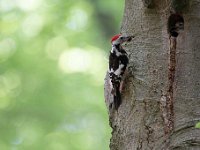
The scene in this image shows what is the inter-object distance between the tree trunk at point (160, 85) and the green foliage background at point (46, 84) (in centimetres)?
287

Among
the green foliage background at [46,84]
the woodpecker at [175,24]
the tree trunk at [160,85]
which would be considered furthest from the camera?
the green foliage background at [46,84]

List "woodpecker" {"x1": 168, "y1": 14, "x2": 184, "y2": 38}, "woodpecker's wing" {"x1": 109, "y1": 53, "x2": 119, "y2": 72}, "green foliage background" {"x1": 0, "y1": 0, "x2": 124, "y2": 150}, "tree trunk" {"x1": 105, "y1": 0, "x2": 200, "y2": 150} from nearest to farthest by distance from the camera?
"tree trunk" {"x1": 105, "y1": 0, "x2": 200, "y2": 150} < "woodpecker" {"x1": 168, "y1": 14, "x2": 184, "y2": 38} < "woodpecker's wing" {"x1": 109, "y1": 53, "x2": 119, "y2": 72} < "green foliage background" {"x1": 0, "y1": 0, "x2": 124, "y2": 150}

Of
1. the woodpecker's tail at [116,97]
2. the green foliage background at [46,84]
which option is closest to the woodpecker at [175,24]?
the woodpecker's tail at [116,97]

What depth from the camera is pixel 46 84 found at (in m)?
5.57

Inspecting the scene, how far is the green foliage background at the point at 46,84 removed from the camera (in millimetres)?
5500

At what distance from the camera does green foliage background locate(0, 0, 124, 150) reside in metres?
5.50

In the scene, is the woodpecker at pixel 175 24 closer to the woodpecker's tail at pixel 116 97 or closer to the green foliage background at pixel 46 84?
the woodpecker's tail at pixel 116 97

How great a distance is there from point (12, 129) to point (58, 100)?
2.03 feet

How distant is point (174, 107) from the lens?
2.41 m

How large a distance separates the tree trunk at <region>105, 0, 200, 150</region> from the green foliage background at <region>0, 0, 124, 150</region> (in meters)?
2.87

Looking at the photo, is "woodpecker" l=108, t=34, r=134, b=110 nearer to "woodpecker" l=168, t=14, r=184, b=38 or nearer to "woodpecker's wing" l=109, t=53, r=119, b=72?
"woodpecker's wing" l=109, t=53, r=119, b=72

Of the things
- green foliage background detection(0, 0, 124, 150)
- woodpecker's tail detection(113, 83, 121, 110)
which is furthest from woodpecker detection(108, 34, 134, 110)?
green foliage background detection(0, 0, 124, 150)

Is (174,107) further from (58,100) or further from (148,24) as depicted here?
(58,100)

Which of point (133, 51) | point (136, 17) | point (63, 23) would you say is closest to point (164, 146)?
point (133, 51)
